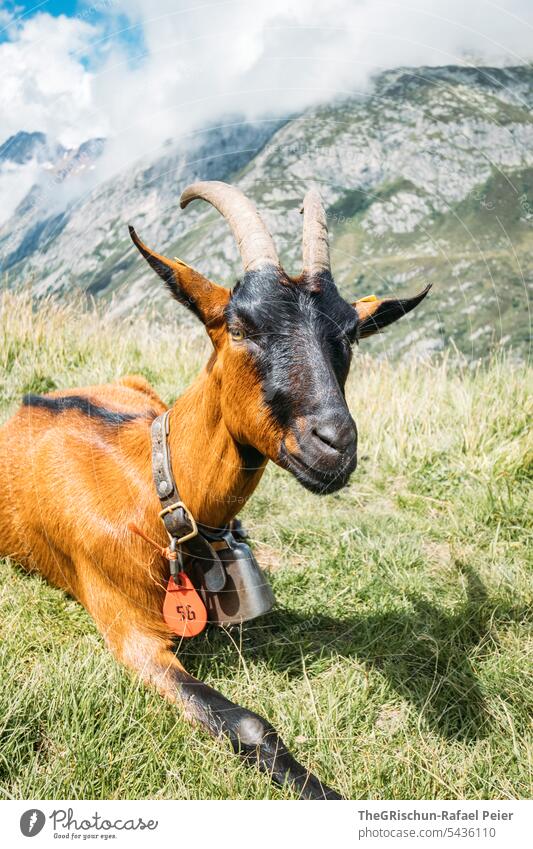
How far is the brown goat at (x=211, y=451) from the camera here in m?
2.73

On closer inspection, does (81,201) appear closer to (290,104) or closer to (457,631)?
(290,104)

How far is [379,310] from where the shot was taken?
10.9 feet

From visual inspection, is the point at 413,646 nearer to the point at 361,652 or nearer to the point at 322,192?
the point at 361,652

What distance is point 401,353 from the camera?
8.10 meters

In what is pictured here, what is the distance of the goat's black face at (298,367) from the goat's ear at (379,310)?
36cm

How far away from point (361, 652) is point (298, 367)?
1741mm

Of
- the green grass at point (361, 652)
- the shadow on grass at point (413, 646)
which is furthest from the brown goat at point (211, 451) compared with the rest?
the shadow on grass at point (413, 646)

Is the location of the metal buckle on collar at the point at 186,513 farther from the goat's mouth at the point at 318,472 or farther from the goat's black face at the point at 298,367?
the goat's mouth at the point at 318,472

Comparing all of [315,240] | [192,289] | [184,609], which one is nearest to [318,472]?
[192,289]

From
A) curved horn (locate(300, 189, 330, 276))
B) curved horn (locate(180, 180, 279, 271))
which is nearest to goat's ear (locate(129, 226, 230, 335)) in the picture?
curved horn (locate(180, 180, 279, 271))

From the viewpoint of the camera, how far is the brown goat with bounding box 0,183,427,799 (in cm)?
273

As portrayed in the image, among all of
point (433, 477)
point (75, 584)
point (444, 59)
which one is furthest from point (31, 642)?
point (444, 59)

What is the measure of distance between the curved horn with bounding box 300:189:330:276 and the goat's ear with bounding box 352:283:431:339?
1.25ft

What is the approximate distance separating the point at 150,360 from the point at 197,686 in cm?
526
